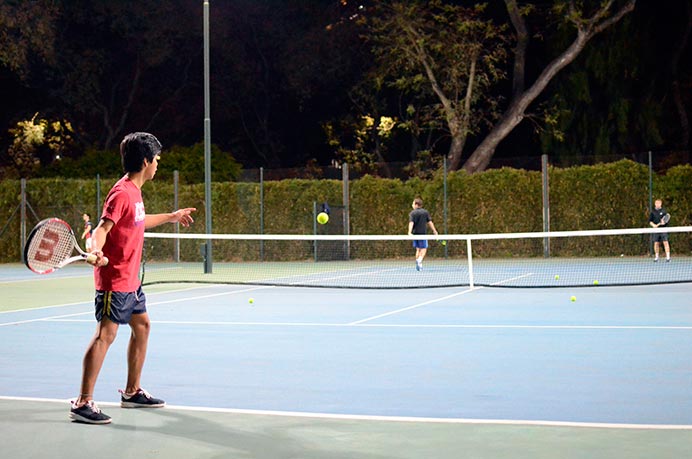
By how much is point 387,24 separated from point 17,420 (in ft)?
82.0

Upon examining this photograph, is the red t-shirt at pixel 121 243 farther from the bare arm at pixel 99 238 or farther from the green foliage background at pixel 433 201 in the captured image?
the green foliage background at pixel 433 201

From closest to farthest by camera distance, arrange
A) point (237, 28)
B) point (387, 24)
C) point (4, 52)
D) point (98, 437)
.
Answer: point (98, 437)
point (387, 24)
point (4, 52)
point (237, 28)

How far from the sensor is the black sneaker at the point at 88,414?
19.4 ft

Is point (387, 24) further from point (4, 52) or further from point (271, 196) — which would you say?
point (4, 52)

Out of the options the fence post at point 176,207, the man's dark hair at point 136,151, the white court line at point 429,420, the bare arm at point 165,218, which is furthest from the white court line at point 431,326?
the fence post at point 176,207

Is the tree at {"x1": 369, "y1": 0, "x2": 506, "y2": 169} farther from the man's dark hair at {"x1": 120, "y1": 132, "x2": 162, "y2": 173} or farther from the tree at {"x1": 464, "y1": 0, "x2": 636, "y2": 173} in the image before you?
the man's dark hair at {"x1": 120, "y1": 132, "x2": 162, "y2": 173}

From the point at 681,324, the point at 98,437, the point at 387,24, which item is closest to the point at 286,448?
the point at 98,437

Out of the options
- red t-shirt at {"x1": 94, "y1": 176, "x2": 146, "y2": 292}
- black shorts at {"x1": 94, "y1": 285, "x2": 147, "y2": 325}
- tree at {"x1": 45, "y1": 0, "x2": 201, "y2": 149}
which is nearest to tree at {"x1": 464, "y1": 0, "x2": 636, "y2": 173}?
tree at {"x1": 45, "y1": 0, "x2": 201, "y2": 149}

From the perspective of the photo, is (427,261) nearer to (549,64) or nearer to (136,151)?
(549,64)

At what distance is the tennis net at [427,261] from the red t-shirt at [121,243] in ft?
37.0

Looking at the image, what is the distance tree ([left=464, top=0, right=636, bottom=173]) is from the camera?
93.6ft

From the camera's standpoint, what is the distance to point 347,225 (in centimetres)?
2734

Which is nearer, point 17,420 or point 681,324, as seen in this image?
point 17,420

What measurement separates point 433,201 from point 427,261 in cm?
214
